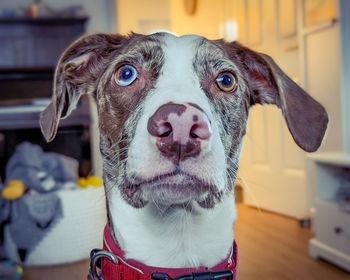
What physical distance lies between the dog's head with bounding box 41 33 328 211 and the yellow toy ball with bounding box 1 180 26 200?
1657 millimetres

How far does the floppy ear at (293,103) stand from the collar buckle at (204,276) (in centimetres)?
20

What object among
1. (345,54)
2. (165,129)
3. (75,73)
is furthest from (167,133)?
(345,54)

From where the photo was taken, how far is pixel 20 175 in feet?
7.79

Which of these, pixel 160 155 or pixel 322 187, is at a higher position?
pixel 160 155

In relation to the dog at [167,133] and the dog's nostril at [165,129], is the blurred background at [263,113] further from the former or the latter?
the dog's nostril at [165,129]

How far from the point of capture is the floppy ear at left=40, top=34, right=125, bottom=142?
0.67 metres

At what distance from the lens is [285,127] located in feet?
8.04

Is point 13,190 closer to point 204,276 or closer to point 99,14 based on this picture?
point 204,276

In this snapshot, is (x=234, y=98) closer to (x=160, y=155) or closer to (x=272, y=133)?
(x=160, y=155)

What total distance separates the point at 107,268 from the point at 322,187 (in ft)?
6.28

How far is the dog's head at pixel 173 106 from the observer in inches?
21.4

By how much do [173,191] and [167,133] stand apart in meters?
0.10

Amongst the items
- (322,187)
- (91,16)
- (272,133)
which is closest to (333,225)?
(322,187)

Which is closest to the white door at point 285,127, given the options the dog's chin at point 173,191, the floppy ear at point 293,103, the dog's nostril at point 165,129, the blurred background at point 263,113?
the blurred background at point 263,113
